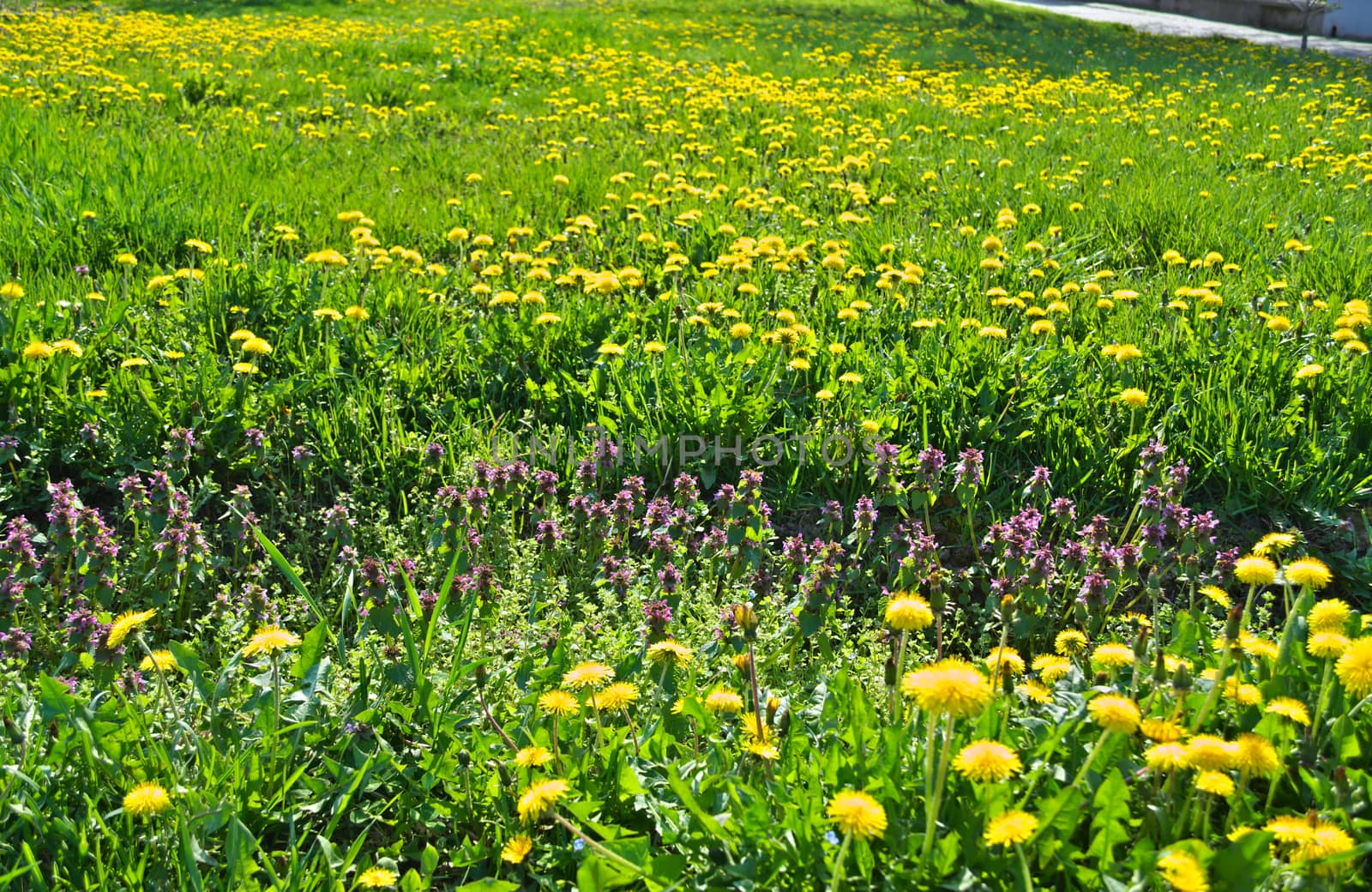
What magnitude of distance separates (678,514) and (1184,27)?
954 inches

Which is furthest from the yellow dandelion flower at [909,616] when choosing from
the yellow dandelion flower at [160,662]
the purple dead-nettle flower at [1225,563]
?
the yellow dandelion flower at [160,662]

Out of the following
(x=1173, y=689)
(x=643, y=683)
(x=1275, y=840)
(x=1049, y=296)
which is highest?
(x=1049, y=296)

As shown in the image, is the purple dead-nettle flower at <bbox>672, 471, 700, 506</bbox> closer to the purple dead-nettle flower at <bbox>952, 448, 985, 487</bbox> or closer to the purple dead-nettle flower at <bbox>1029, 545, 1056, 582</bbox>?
the purple dead-nettle flower at <bbox>952, 448, 985, 487</bbox>

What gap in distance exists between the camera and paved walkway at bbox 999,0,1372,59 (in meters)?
18.9

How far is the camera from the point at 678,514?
109 inches

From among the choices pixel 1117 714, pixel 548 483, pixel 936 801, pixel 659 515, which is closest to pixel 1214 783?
pixel 1117 714

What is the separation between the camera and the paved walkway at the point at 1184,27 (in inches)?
744

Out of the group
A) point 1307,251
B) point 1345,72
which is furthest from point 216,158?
point 1345,72

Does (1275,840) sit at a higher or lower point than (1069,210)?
lower

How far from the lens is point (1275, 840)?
60.1 inches

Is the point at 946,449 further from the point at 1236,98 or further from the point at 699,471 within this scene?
the point at 1236,98

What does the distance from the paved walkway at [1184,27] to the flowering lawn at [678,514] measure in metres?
14.5

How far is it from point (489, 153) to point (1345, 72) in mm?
10889

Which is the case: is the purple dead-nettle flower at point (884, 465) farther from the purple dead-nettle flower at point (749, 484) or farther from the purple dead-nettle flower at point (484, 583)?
the purple dead-nettle flower at point (484, 583)
